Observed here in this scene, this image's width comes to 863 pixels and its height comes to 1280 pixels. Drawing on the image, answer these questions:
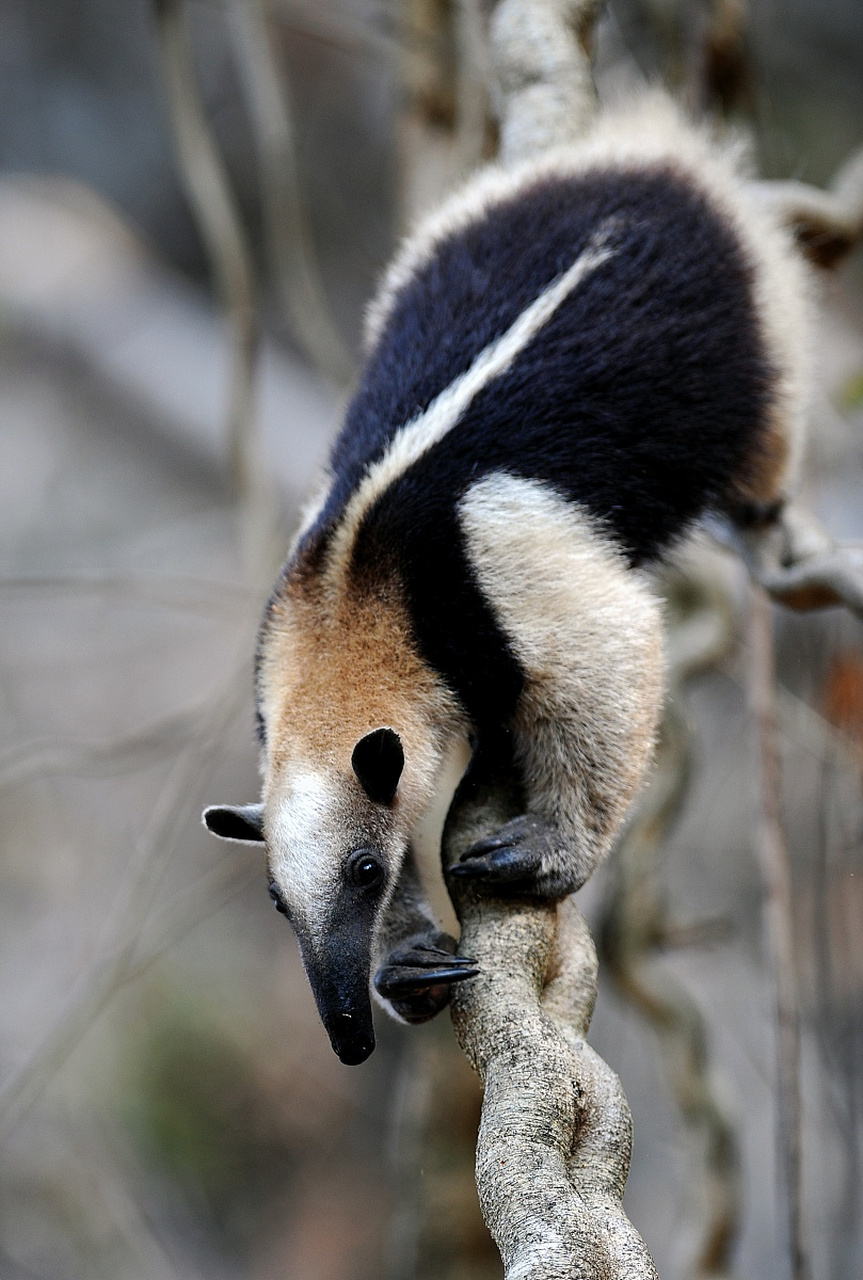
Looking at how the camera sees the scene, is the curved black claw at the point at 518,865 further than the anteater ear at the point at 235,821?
No

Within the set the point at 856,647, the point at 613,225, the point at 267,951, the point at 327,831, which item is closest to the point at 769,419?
the point at 613,225

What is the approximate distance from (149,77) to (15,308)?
2903mm

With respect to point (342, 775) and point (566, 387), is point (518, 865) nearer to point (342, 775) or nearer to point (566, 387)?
point (342, 775)

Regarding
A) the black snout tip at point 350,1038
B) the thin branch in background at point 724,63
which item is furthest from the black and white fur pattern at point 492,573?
the thin branch in background at point 724,63

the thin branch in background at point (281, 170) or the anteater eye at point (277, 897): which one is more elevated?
the thin branch in background at point (281, 170)

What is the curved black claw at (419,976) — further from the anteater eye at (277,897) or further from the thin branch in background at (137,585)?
the thin branch in background at (137,585)

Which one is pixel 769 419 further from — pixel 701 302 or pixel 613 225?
pixel 613 225

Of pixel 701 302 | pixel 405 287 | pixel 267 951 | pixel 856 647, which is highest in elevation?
pixel 701 302

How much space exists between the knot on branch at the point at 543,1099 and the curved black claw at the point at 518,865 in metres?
0.03

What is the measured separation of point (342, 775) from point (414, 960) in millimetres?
353

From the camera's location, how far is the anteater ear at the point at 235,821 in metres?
2.54

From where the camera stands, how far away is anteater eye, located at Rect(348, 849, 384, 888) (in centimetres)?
239

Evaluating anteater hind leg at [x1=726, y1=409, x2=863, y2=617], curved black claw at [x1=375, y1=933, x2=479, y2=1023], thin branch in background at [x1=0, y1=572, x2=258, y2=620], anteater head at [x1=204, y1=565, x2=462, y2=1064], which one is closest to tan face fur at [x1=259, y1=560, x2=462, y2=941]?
anteater head at [x1=204, y1=565, x2=462, y2=1064]

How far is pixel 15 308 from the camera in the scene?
8.24m
